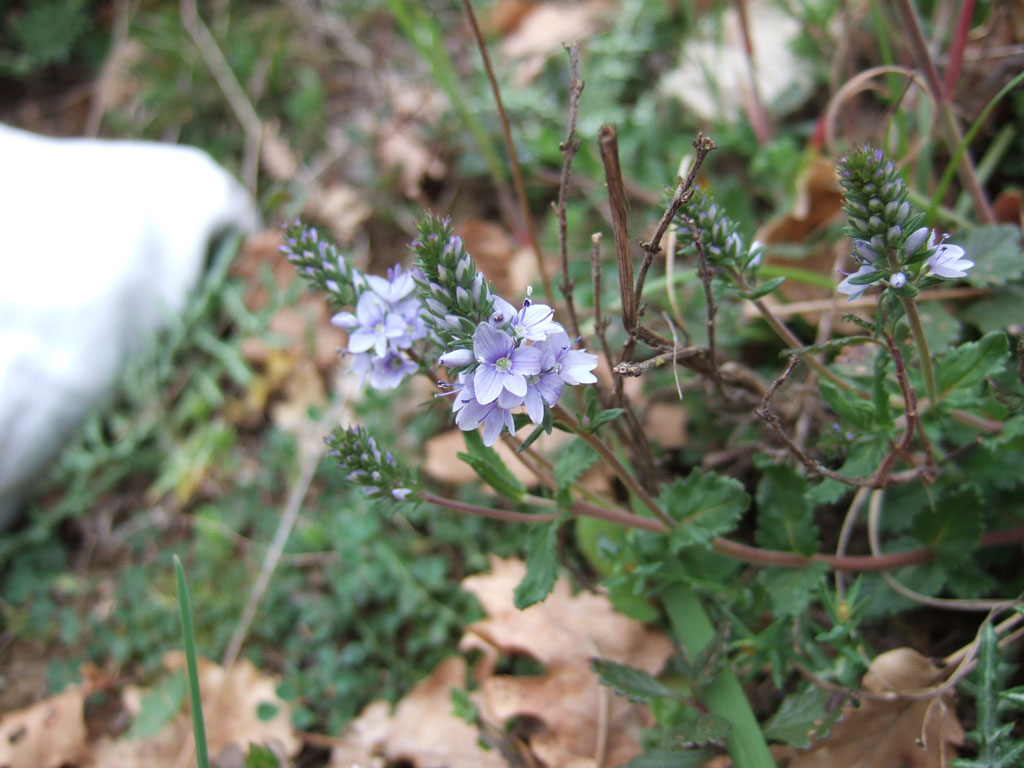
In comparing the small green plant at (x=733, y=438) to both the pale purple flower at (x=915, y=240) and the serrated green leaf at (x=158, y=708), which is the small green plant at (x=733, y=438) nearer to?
the pale purple flower at (x=915, y=240)

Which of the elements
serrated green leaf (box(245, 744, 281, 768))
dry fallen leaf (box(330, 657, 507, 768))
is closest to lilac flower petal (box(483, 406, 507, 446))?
dry fallen leaf (box(330, 657, 507, 768))

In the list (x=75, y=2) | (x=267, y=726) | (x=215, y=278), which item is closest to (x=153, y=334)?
(x=215, y=278)

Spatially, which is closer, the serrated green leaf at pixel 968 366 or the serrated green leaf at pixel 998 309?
the serrated green leaf at pixel 968 366

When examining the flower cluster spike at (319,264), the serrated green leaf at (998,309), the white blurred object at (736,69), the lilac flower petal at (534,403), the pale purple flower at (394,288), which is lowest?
the serrated green leaf at (998,309)

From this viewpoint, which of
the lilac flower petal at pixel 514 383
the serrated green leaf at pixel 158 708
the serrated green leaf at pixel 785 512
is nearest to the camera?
the lilac flower petal at pixel 514 383

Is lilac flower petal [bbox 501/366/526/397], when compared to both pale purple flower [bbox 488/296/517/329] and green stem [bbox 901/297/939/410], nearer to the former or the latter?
pale purple flower [bbox 488/296/517/329]

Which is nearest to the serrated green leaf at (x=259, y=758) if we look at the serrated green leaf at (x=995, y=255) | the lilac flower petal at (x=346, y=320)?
the lilac flower petal at (x=346, y=320)

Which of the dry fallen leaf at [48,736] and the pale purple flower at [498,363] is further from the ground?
the pale purple flower at [498,363]
